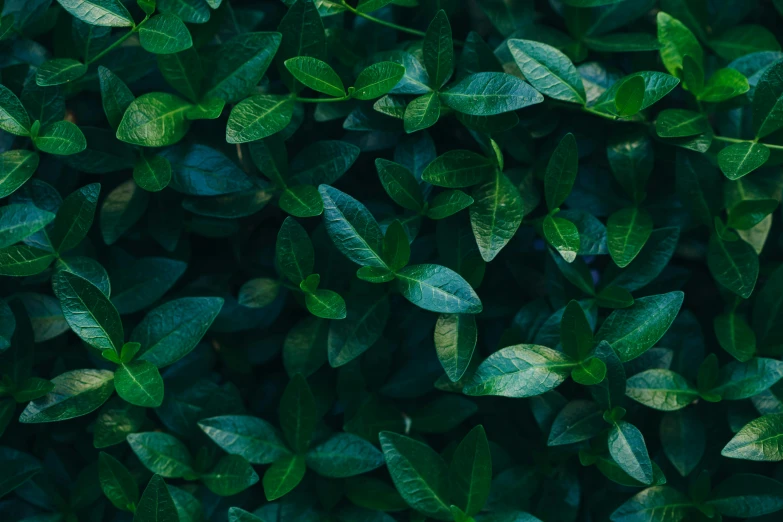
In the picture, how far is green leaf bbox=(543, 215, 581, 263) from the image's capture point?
1092 mm

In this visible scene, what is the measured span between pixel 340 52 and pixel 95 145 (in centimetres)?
41

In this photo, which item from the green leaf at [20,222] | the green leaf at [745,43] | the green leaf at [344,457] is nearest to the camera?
the green leaf at [20,222]

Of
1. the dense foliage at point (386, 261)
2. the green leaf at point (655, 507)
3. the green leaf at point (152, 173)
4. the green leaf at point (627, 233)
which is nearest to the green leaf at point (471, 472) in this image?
the dense foliage at point (386, 261)

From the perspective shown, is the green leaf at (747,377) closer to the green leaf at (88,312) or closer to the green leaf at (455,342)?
the green leaf at (455,342)

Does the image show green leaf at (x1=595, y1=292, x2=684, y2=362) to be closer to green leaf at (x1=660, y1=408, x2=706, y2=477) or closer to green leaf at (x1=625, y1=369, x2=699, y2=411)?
green leaf at (x1=625, y1=369, x2=699, y2=411)

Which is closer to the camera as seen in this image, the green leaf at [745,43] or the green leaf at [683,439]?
the green leaf at [683,439]

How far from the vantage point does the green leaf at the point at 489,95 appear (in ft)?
3.50

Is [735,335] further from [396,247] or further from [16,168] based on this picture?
[16,168]

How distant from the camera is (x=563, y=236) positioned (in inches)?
44.0

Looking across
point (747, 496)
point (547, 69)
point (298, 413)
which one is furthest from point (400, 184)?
point (747, 496)

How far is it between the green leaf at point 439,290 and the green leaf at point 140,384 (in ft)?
1.23

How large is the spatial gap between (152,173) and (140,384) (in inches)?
12.3

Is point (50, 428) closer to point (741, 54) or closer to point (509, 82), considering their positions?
point (509, 82)

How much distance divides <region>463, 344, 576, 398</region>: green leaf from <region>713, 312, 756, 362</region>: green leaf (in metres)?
0.27
